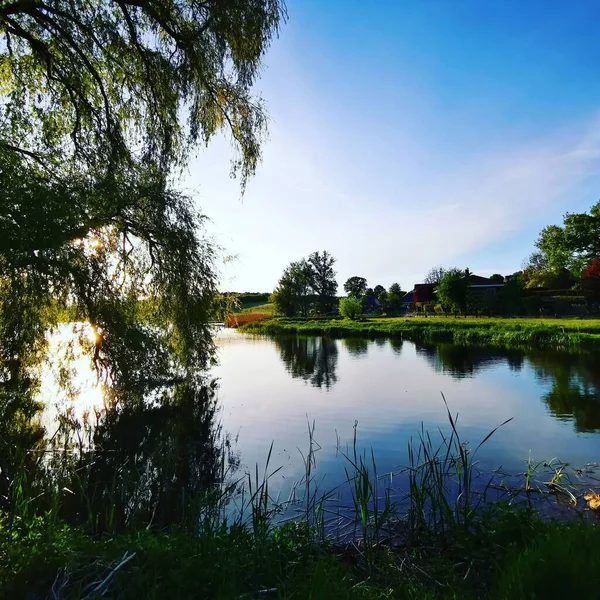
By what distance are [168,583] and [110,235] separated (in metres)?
7.30

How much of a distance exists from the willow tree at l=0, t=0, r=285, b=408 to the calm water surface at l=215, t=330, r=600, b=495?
11.1ft

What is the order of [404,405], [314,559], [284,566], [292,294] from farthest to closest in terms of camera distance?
[292,294] → [404,405] → [314,559] → [284,566]

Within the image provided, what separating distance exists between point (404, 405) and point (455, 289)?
99.5 feet

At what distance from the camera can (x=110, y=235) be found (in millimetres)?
8906

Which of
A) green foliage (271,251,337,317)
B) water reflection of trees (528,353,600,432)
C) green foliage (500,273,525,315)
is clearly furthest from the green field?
water reflection of trees (528,353,600,432)

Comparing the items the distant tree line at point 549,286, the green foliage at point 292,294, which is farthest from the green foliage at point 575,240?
the green foliage at point 292,294

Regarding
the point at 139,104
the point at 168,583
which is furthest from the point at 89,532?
the point at 139,104

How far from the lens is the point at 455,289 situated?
134 feet

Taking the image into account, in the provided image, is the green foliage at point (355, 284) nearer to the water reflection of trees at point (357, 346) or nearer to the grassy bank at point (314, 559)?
the water reflection of trees at point (357, 346)

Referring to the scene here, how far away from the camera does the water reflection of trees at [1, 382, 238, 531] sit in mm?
5340

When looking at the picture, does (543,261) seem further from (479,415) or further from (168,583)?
(168,583)

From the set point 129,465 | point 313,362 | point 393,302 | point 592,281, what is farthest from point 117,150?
point 393,302

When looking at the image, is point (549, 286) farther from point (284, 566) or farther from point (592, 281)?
point (284, 566)

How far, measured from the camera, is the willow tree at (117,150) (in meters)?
7.61
